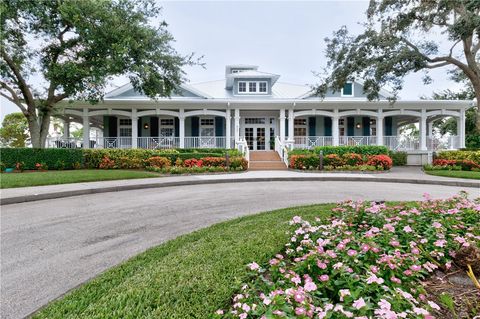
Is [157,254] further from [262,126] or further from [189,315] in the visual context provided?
[262,126]

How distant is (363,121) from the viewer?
861 inches

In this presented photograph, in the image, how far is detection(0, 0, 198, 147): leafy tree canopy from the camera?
1248cm

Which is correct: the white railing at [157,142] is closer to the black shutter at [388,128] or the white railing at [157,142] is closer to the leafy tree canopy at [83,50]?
the leafy tree canopy at [83,50]

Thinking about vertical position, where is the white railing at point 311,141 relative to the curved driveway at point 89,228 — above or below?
above

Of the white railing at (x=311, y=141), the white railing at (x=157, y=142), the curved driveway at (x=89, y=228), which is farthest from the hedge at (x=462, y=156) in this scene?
the white railing at (x=157, y=142)

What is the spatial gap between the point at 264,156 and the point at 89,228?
49.8 feet

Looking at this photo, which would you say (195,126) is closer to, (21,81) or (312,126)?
(312,126)

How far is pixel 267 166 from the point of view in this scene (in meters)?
17.0

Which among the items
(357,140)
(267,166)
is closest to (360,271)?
(267,166)

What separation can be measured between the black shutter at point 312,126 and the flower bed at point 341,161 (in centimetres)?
686

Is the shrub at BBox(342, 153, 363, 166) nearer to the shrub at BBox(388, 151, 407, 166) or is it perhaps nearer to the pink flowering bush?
the shrub at BBox(388, 151, 407, 166)

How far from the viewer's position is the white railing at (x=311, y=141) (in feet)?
68.2

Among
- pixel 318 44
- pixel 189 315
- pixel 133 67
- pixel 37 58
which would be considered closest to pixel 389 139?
pixel 318 44

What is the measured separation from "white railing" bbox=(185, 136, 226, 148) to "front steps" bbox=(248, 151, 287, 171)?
2547mm
